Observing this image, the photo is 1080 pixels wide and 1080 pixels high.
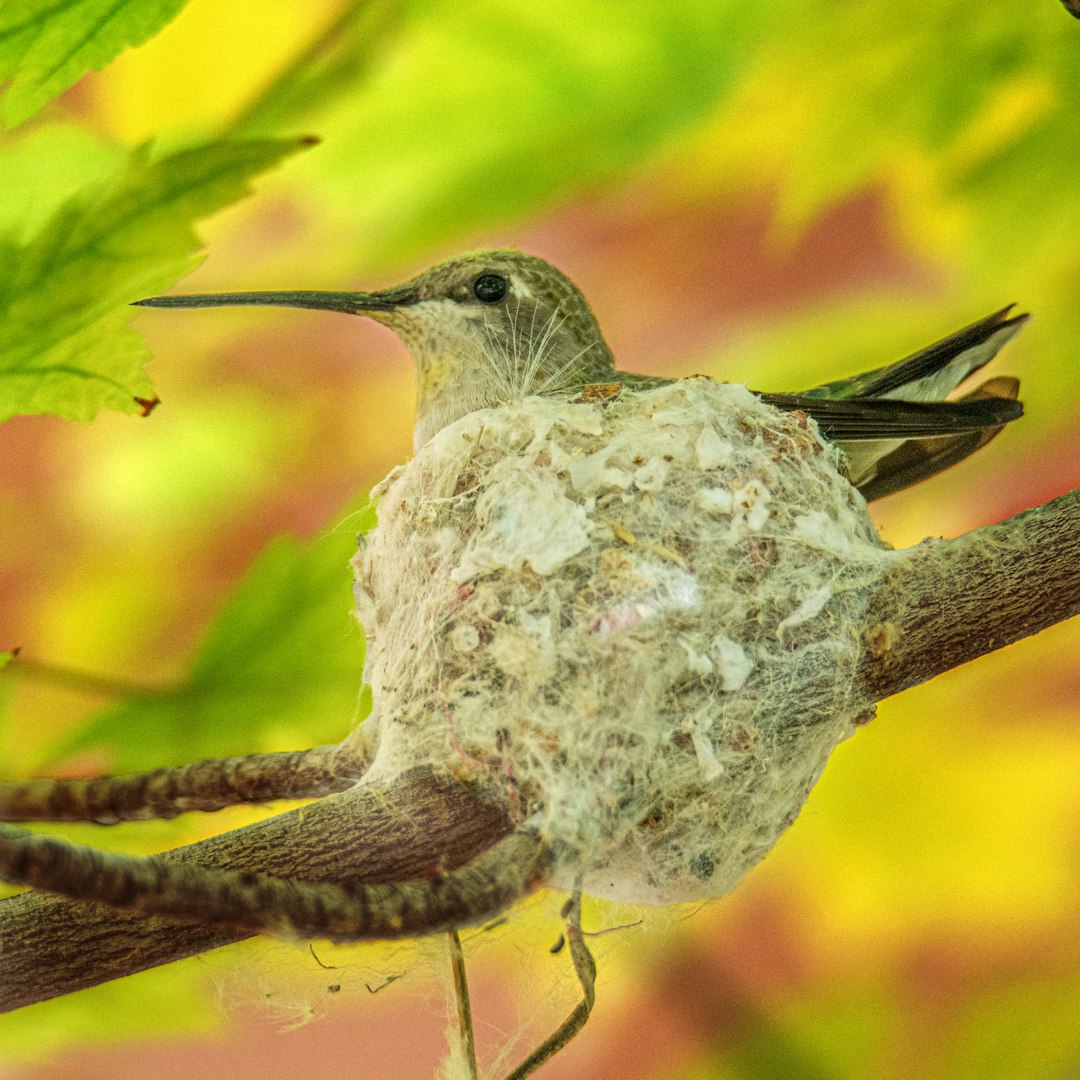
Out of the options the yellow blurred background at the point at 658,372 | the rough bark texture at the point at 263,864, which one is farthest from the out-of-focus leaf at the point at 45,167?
the rough bark texture at the point at 263,864

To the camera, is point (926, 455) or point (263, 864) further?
point (926, 455)

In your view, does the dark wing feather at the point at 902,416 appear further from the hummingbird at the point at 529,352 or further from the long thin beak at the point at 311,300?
the long thin beak at the point at 311,300

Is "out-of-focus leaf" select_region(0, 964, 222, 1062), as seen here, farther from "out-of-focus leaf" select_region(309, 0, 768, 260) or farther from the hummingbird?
"out-of-focus leaf" select_region(309, 0, 768, 260)

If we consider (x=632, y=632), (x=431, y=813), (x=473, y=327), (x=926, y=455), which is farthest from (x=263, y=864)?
(x=926, y=455)

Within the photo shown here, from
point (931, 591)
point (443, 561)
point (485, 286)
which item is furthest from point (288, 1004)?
point (485, 286)

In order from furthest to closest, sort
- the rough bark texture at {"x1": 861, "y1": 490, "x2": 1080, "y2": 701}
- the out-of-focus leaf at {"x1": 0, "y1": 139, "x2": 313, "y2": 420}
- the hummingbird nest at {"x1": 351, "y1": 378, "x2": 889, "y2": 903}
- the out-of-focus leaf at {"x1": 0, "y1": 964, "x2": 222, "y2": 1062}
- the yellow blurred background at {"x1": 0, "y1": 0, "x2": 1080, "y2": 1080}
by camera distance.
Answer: the out-of-focus leaf at {"x1": 0, "y1": 964, "x2": 222, "y2": 1062} < the yellow blurred background at {"x1": 0, "y1": 0, "x2": 1080, "y2": 1080} < the hummingbird nest at {"x1": 351, "y1": 378, "x2": 889, "y2": 903} < the rough bark texture at {"x1": 861, "y1": 490, "x2": 1080, "y2": 701} < the out-of-focus leaf at {"x1": 0, "y1": 139, "x2": 313, "y2": 420}

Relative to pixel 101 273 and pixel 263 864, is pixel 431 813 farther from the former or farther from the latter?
pixel 101 273

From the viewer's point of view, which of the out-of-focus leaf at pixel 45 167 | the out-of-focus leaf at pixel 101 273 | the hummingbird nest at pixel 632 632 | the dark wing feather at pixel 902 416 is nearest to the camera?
the out-of-focus leaf at pixel 101 273

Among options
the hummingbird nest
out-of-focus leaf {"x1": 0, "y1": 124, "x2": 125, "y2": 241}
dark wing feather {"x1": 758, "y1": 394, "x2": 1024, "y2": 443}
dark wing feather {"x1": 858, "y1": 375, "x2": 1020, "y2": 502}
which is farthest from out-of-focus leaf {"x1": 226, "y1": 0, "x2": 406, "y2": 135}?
dark wing feather {"x1": 858, "y1": 375, "x2": 1020, "y2": 502}
